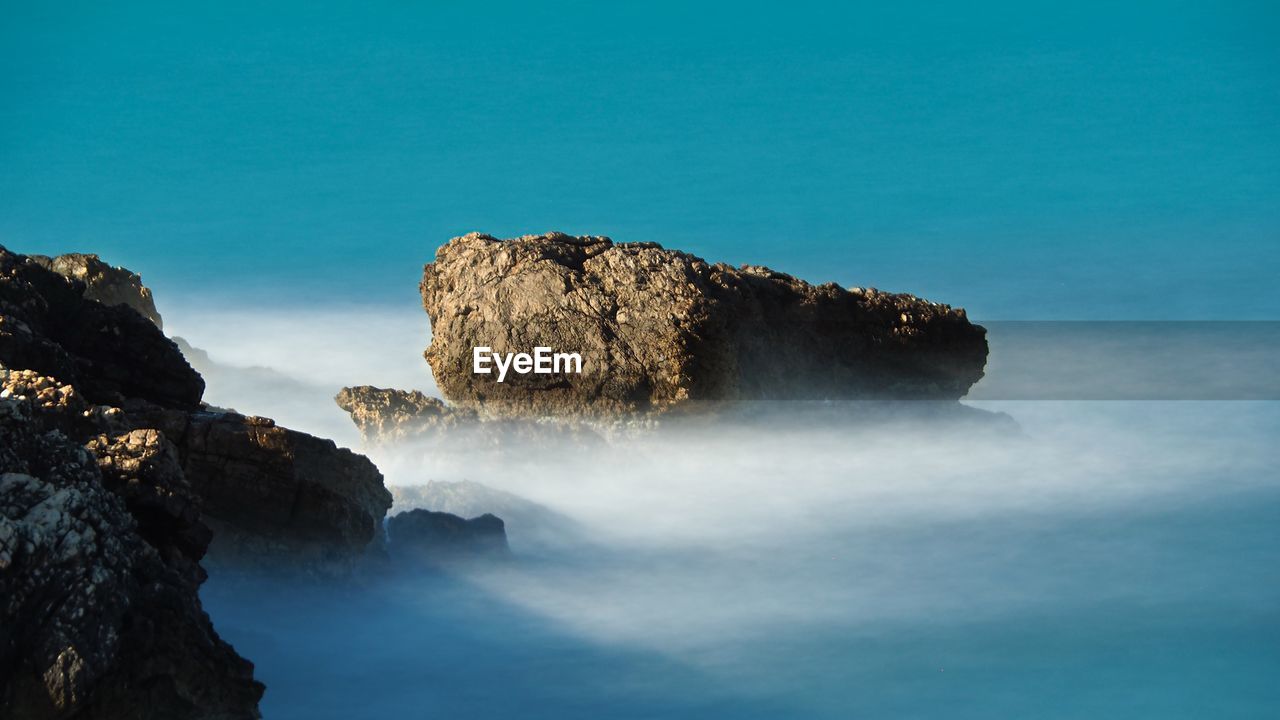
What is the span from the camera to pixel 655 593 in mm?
11836

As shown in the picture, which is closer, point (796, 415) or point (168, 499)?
point (168, 499)

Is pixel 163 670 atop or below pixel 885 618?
below

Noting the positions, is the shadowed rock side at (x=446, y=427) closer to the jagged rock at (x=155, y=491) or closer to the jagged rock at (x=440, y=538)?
the jagged rock at (x=440, y=538)

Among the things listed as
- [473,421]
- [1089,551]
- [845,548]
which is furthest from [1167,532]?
[473,421]

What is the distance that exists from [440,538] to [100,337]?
2.60m

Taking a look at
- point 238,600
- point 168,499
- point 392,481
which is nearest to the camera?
point 168,499

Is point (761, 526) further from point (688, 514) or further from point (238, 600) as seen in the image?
point (238, 600)

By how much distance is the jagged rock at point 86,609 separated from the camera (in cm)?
686

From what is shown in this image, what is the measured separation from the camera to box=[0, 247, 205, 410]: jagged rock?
1097cm

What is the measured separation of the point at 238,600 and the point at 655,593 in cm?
285

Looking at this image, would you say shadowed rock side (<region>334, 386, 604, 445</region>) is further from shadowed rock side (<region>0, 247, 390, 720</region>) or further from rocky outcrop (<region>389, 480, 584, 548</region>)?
shadowed rock side (<region>0, 247, 390, 720</region>)

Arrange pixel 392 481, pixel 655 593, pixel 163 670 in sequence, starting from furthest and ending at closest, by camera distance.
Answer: pixel 392 481 < pixel 655 593 < pixel 163 670

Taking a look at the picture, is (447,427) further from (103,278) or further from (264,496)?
(264,496)

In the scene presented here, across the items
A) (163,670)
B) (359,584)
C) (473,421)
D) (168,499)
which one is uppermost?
(473,421)
